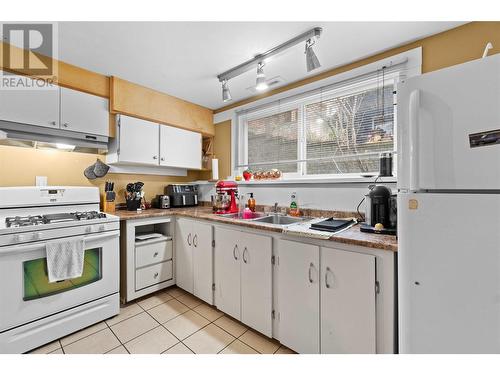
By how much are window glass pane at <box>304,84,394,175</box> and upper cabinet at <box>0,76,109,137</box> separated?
215cm

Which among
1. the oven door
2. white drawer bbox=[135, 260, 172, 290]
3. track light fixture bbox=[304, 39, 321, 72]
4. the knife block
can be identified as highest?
track light fixture bbox=[304, 39, 321, 72]

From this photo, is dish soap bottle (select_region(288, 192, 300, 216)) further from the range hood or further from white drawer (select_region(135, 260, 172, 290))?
the range hood

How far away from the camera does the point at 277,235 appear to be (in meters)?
1.61

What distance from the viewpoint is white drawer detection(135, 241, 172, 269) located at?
2.22m

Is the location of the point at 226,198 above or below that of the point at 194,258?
above

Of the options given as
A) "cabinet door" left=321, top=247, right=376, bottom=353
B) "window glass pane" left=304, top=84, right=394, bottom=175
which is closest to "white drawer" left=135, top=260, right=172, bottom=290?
"cabinet door" left=321, top=247, right=376, bottom=353

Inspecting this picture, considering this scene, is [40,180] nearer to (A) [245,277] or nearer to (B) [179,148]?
(B) [179,148]

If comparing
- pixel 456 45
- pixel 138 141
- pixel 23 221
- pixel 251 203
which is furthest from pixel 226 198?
pixel 456 45

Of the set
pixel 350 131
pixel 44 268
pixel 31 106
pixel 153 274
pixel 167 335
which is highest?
pixel 31 106

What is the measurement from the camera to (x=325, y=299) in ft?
4.43

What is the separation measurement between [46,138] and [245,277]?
6.85ft

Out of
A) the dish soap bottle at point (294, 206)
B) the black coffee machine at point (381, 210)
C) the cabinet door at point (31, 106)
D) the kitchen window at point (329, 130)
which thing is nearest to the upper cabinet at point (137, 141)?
the cabinet door at point (31, 106)

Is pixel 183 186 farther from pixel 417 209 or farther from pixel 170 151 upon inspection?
pixel 417 209

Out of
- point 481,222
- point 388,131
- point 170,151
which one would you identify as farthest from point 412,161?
point 170,151
